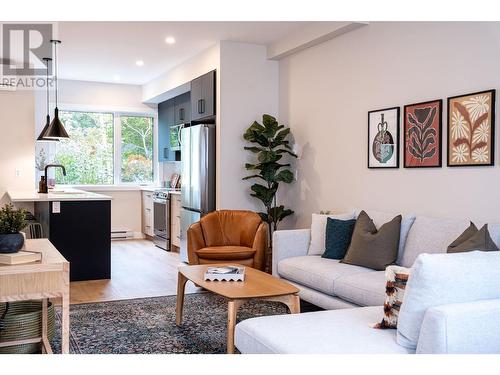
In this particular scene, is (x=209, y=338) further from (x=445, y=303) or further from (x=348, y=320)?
(x=445, y=303)

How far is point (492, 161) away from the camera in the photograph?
3.58 m

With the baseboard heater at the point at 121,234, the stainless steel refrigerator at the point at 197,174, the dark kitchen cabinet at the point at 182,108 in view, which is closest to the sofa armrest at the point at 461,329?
the stainless steel refrigerator at the point at 197,174

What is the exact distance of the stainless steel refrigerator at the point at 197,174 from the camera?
241 inches

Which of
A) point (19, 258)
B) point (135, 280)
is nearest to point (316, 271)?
point (19, 258)

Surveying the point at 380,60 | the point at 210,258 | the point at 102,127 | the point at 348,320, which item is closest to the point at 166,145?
the point at 102,127

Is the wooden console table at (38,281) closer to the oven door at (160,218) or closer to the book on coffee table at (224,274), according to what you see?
the book on coffee table at (224,274)

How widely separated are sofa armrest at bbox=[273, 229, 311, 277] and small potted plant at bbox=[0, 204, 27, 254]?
241 cm

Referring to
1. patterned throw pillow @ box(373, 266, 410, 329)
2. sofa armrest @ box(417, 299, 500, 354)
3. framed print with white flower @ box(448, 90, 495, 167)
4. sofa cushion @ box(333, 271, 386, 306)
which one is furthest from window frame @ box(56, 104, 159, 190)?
sofa armrest @ box(417, 299, 500, 354)

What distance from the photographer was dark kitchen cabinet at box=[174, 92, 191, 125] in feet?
25.2

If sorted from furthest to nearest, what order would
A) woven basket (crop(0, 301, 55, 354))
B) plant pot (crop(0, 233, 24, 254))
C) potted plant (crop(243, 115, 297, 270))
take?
1. potted plant (crop(243, 115, 297, 270))
2. woven basket (crop(0, 301, 55, 354))
3. plant pot (crop(0, 233, 24, 254))

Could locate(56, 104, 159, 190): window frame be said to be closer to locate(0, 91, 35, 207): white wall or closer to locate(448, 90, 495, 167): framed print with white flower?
locate(0, 91, 35, 207): white wall

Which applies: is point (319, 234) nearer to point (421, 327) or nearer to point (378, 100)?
point (378, 100)

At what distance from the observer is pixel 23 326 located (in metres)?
3.03
